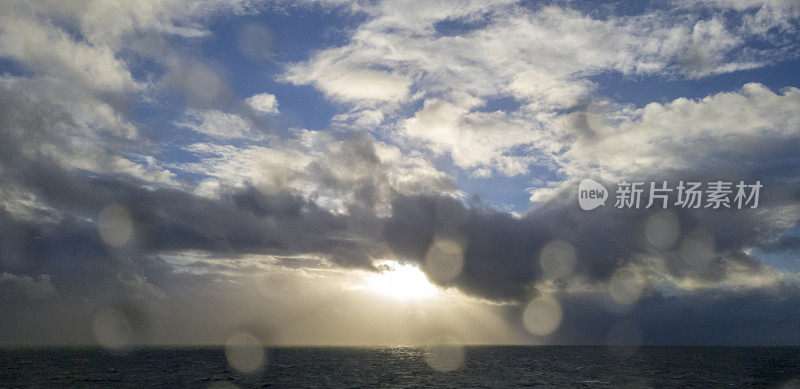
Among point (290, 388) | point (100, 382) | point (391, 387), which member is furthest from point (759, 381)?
point (100, 382)

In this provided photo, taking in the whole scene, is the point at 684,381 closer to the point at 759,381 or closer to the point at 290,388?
the point at 759,381

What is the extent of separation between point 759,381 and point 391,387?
6652cm

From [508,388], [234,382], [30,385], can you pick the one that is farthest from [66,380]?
[508,388]

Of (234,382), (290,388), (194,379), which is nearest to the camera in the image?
(290,388)

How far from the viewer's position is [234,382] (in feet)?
236

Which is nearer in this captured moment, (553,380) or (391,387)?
(391,387)

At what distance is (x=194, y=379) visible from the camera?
77250mm

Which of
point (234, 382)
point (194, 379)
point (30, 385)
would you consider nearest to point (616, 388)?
point (234, 382)

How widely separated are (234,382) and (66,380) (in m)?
29.4

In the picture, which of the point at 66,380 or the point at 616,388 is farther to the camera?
the point at 66,380

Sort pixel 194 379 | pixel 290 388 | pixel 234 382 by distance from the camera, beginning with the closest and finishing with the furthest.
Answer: pixel 290 388 < pixel 234 382 < pixel 194 379

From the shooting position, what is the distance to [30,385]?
224 feet

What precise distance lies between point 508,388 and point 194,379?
5107cm

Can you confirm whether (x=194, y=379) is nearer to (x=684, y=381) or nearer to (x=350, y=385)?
(x=350, y=385)
